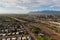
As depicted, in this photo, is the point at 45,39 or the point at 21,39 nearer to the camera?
the point at 45,39

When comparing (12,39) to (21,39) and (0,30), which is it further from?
(0,30)

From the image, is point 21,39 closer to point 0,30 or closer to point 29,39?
point 29,39

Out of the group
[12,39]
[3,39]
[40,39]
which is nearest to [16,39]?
[12,39]

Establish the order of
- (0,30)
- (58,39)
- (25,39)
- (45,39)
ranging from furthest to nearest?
(0,30) → (58,39) → (25,39) → (45,39)

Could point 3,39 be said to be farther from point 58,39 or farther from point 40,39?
point 58,39

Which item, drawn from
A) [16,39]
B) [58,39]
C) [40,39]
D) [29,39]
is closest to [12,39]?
[16,39]

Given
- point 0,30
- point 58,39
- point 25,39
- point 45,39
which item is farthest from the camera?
point 0,30

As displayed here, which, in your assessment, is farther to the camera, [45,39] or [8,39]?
[8,39]

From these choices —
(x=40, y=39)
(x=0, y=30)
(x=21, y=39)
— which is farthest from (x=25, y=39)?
(x=0, y=30)
